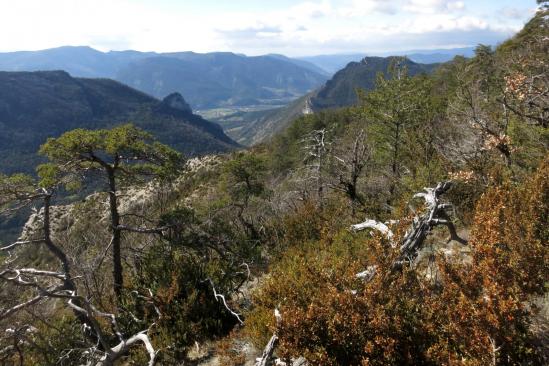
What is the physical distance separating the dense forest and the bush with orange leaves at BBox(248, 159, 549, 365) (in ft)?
0.06

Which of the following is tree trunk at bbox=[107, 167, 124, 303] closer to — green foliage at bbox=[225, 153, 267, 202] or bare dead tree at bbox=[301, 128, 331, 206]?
bare dead tree at bbox=[301, 128, 331, 206]

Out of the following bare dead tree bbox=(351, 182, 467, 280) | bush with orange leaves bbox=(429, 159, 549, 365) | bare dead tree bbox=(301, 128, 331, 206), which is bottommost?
bare dead tree bbox=(301, 128, 331, 206)

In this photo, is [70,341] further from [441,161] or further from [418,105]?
[418,105]

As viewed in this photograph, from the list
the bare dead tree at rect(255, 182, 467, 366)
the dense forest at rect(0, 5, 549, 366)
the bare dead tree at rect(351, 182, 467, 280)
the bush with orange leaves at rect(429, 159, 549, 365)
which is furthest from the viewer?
the bare dead tree at rect(351, 182, 467, 280)

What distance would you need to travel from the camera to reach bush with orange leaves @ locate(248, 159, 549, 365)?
3.89m

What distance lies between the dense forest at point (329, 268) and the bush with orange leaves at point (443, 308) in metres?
0.02

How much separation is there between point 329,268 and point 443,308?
2.52m

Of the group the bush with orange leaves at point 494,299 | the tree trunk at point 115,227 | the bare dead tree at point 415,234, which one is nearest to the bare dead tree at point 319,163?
the bare dead tree at point 415,234

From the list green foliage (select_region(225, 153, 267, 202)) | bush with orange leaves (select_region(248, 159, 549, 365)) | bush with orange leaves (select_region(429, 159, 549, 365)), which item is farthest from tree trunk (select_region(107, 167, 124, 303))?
green foliage (select_region(225, 153, 267, 202))

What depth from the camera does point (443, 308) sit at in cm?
469

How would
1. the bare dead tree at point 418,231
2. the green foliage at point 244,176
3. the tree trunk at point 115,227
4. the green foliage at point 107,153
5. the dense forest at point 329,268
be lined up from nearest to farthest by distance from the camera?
the dense forest at point 329,268 → the bare dead tree at point 418,231 → the green foliage at point 107,153 → the tree trunk at point 115,227 → the green foliage at point 244,176

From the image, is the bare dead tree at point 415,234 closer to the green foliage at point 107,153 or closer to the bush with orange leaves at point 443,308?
the bush with orange leaves at point 443,308

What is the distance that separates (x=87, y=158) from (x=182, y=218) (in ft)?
9.08

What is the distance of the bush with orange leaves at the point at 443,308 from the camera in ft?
12.8
